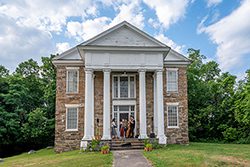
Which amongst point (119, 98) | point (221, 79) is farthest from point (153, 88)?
point (221, 79)

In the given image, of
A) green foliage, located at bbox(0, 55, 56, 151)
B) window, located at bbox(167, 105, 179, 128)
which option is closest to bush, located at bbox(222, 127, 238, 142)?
window, located at bbox(167, 105, 179, 128)

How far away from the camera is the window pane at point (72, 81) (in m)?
19.9

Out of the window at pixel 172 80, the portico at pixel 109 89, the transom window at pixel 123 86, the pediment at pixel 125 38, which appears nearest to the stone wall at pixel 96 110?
the window at pixel 172 80

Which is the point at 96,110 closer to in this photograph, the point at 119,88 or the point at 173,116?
the point at 119,88

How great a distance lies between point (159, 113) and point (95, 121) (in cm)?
477

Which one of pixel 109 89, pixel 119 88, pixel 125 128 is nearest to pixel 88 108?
pixel 109 89

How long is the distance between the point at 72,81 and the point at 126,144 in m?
6.47

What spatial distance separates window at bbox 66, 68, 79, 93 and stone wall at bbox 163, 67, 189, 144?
6.69 m

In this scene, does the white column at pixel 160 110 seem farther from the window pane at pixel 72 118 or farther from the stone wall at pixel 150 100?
the window pane at pixel 72 118

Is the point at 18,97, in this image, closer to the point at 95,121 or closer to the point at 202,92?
the point at 95,121

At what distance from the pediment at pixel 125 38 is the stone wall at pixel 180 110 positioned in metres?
3.30

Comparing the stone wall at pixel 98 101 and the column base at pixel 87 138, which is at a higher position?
the stone wall at pixel 98 101

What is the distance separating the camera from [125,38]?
1872 centimetres

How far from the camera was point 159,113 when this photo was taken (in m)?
18.0
